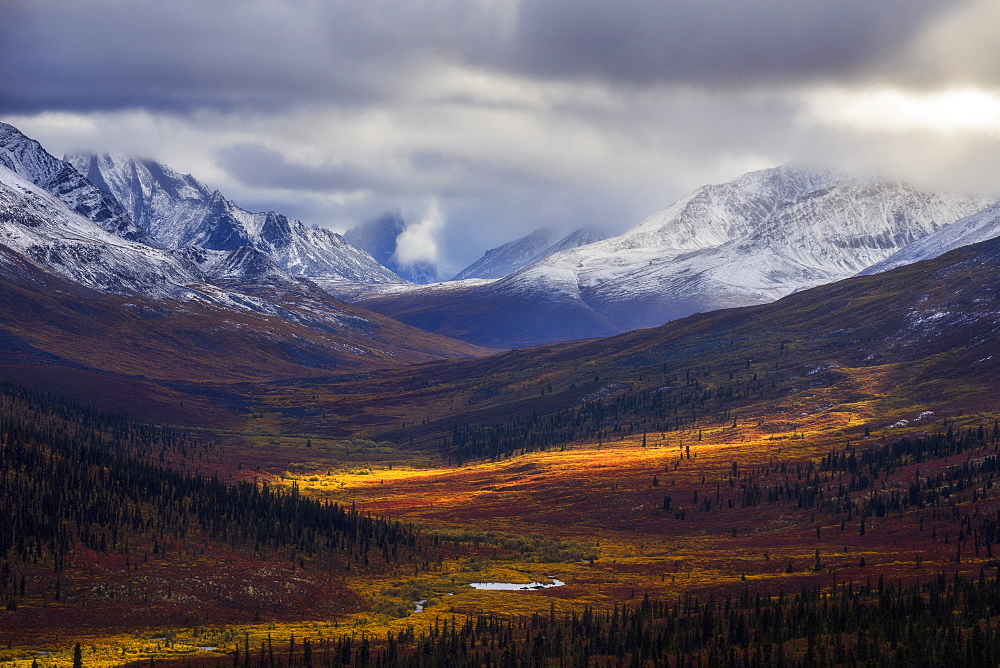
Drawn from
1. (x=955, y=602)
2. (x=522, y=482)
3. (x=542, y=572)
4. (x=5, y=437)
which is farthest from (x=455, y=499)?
(x=955, y=602)

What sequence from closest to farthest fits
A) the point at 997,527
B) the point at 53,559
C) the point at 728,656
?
the point at 728,656
the point at 53,559
the point at 997,527

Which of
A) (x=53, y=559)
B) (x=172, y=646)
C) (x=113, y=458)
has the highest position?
(x=113, y=458)

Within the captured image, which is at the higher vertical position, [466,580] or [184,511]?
[184,511]

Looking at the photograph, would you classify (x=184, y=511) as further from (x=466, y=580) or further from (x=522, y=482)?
(x=522, y=482)

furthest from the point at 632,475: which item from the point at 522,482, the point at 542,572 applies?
the point at 542,572

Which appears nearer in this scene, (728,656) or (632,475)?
(728,656)

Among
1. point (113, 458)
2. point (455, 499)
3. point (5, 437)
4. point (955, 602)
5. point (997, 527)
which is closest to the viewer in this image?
point (955, 602)

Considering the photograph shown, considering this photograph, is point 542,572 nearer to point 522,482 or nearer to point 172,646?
point 172,646

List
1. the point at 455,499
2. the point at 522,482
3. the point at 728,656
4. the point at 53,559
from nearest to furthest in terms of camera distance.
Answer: the point at 728,656 < the point at 53,559 < the point at 455,499 < the point at 522,482

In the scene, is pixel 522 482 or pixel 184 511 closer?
pixel 184 511
